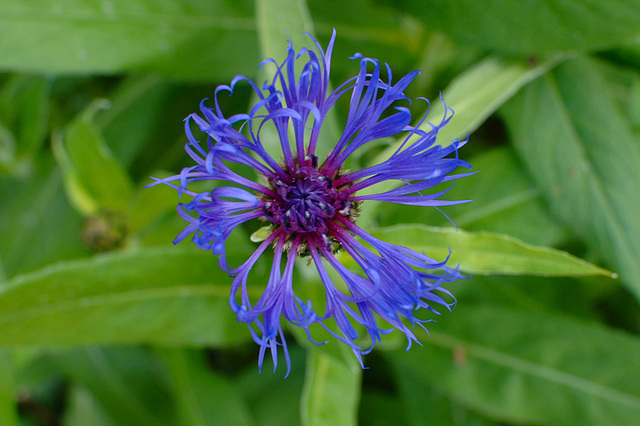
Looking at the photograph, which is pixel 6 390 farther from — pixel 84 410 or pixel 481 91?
pixel 481 91

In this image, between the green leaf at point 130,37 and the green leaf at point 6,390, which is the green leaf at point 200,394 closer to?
the green leaf at point 6,390

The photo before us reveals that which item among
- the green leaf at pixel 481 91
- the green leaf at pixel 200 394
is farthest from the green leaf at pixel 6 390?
the green leaf at pixel 481 91

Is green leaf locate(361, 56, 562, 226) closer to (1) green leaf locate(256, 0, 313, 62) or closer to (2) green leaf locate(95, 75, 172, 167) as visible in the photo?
(1) green leaf locate(256, 0, 313, 62)

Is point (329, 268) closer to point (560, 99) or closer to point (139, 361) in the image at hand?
point (560, 99)

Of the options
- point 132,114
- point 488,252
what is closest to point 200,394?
point 132,114

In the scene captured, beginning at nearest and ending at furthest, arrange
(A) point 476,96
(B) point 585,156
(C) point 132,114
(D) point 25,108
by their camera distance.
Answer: (A) point 476,96, (B) point 585,156, (D) point 25,108, (C) point 132,114

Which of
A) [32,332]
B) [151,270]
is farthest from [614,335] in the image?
[32,332]
